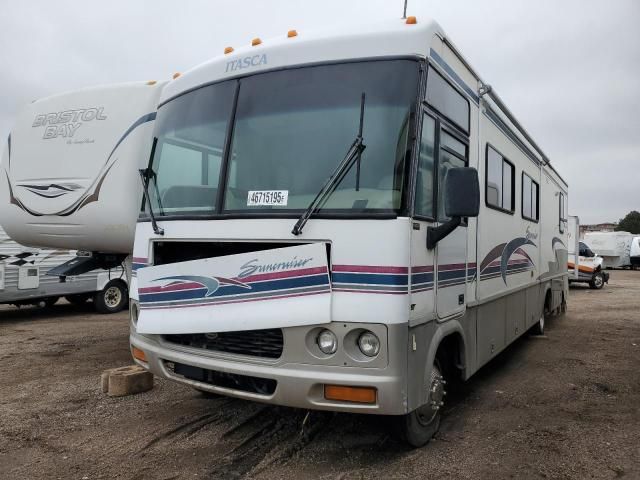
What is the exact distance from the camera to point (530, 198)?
7445 millimetres

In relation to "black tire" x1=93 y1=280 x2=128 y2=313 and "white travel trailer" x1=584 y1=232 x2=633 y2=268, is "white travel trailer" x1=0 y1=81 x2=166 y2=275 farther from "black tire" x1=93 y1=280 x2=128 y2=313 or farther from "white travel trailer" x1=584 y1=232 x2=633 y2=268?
"white travel trailer" x1=584 y1=232 x2=633 y2=268

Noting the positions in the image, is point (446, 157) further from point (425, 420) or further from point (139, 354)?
point (139, 354)

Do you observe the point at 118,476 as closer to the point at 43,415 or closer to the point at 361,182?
the point at 43,415

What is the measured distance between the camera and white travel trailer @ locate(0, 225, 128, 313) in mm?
10242

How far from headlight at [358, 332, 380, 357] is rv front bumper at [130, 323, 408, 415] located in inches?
1.7

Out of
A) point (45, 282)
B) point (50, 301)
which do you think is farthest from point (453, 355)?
point (50, 301)

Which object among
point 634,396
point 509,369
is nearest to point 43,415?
point 509,369

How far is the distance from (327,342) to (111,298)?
987 centimetres

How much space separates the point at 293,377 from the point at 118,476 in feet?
4.51

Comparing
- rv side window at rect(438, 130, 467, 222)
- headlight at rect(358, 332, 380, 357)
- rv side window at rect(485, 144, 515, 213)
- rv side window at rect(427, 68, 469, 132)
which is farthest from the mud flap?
rv side window at rect(485, 144, 515, 213)

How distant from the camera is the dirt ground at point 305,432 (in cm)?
377

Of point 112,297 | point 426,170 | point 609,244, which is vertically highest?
point 609,244

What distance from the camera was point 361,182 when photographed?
3.46m

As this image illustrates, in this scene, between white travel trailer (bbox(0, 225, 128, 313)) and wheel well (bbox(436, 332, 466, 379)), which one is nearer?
wheel well (bbox(436, 332, 466, 379))
